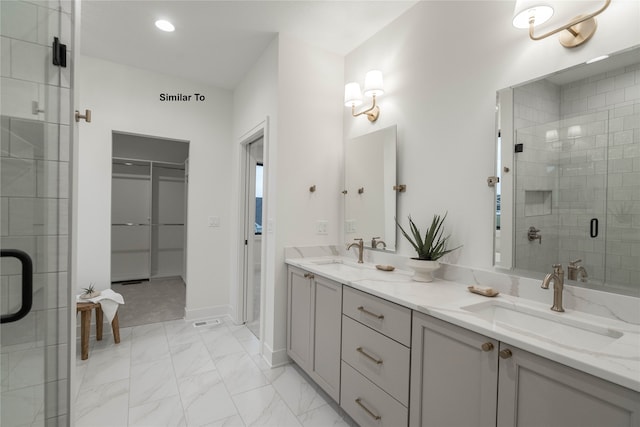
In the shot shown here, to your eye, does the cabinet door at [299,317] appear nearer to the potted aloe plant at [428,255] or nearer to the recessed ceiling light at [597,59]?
the potted aloe plant at [428,255]

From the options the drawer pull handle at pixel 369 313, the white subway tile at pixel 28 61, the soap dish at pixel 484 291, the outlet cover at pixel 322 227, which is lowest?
the drawer pull handle at pixel 369 313

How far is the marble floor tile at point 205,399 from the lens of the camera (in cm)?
178

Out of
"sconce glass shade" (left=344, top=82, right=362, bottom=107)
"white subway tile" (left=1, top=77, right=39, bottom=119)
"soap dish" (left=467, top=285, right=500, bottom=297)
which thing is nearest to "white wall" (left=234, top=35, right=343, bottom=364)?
"sconce glass shade" (left=344, top=82, right=362, bottom=107)

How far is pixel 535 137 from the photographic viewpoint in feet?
4.55

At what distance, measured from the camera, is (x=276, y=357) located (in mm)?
2383

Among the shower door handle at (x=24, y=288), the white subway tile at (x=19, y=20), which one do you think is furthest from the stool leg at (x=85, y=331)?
the white subway tile at (x=19, y=20)

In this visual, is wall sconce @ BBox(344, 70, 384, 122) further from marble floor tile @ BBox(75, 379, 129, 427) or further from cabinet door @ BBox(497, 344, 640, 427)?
marble floor tile @ BBox(75, 379, 129, 427)

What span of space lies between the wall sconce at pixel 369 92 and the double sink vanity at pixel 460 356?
1252 mm

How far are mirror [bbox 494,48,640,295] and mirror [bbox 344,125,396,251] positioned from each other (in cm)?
77

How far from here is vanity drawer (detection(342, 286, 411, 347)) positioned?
1341mm

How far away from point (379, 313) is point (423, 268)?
0.42 metres

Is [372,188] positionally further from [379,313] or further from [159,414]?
[159,414]

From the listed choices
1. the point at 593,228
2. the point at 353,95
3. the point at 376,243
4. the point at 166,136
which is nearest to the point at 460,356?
the point at 593,228

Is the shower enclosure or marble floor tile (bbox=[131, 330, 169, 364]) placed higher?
the shower enclosure
